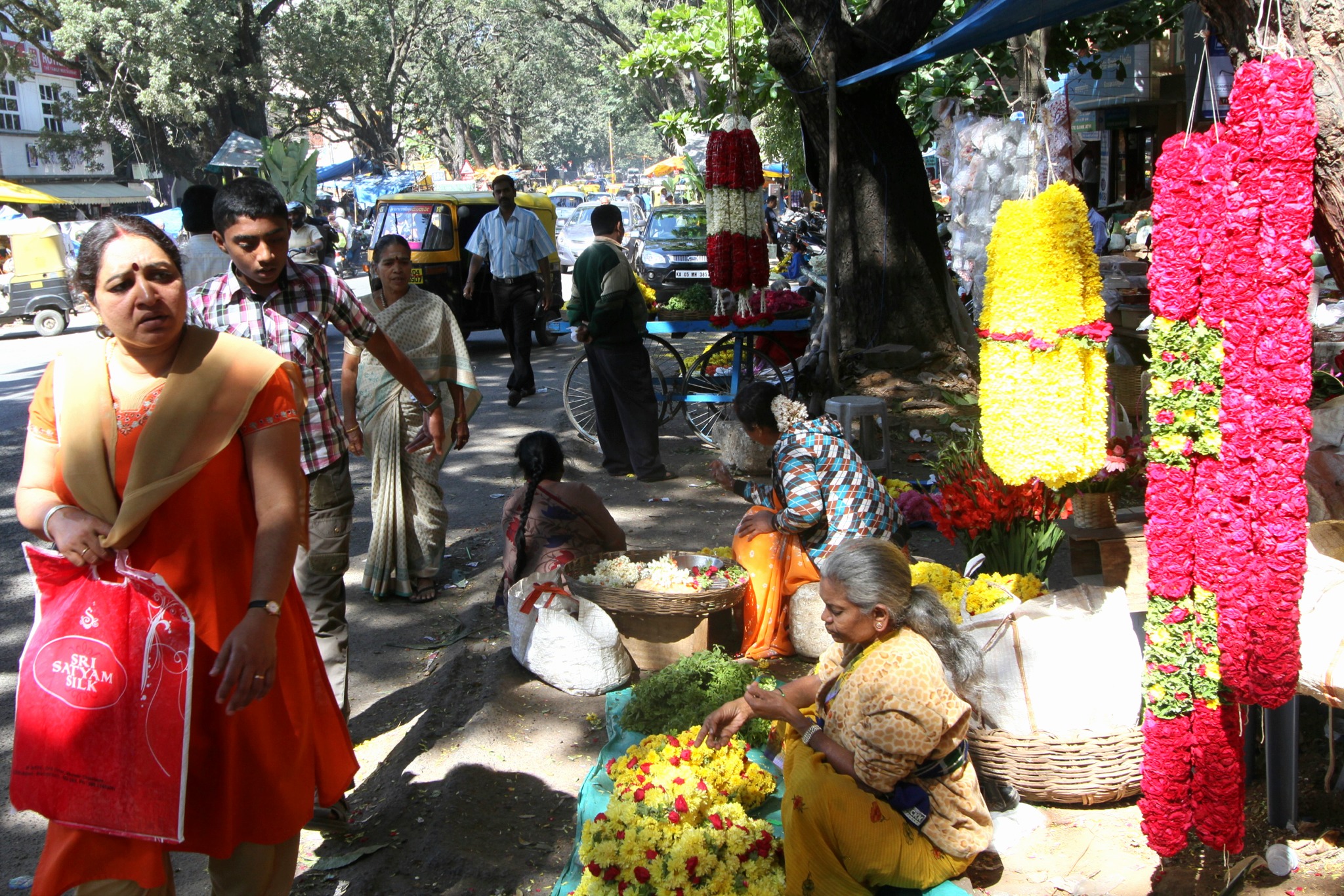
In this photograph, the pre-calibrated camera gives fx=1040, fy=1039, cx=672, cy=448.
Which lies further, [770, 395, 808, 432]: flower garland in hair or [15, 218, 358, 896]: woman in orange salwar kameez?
[770, 395, 808, 432]: flower garland in hair

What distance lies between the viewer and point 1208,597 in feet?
8.53

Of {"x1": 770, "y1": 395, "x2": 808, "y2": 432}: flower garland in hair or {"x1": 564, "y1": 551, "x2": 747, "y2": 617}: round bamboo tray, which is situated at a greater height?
{"x1": 770, "y1": 395, "x2": 808, "y2": 432}: flower garland in hair

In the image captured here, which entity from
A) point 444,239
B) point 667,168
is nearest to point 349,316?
point 444,239

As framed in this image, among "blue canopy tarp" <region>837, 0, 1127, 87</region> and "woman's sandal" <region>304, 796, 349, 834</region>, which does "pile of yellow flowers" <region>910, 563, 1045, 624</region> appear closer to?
"woman's sandal" <region>304, 796, 349, 834</region>

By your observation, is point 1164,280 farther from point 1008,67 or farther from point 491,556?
point 1008,67

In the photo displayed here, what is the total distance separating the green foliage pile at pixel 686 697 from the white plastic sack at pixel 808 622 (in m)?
0.57

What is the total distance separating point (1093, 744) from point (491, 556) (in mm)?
3907

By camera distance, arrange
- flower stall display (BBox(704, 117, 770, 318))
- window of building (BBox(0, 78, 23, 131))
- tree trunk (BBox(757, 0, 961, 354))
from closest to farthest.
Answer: flower stall display (BBox(704, 117, 770, 318)) → tree trunk (BBox(757, 0, 961, 354)) → window of building (BBox(0, 78, 23, 131))

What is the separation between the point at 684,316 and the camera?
8836mm

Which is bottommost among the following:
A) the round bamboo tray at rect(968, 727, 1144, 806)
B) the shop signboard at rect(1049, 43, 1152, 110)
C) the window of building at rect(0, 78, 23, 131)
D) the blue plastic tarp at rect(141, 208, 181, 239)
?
the round bamboo tray at rect(968, 727, 1144, 806)

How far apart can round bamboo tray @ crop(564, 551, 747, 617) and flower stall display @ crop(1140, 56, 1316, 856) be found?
6.53 ft

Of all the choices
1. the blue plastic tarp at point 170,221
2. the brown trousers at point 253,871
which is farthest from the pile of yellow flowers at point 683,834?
the blue plastic tarp at point 170,221

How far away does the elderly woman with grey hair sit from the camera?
8.81 feet

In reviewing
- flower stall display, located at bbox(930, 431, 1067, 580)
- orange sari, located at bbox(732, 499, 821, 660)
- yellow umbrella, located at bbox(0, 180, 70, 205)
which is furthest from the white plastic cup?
yellow umbrella, located at bbox(0, 180, 70, 205)
